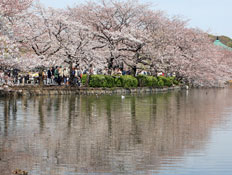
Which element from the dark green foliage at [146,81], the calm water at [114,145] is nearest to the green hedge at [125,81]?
the dark green foliage at [146,81]

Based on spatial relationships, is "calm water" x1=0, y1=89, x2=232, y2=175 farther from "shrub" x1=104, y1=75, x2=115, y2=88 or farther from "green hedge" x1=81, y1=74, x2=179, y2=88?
"shrub" x1=104, y1=75, x2=115, y2=88

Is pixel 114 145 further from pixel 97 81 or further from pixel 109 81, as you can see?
pixel 109 81

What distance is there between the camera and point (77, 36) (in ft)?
136

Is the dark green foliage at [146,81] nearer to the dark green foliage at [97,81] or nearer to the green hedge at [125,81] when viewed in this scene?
the green hedge at [125,81]

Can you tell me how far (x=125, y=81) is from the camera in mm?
44812

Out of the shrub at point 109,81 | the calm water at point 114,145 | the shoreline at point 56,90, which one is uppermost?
the shrub at point 109,81

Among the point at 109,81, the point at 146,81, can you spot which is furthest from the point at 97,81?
the point at 146,81

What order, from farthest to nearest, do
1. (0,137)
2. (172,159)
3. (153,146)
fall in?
(0,137), (153,146), (172,159)

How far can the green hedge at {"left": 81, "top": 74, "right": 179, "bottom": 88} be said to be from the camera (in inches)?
1592

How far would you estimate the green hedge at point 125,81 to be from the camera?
40.4 meters

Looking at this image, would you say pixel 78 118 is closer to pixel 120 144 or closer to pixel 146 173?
pixel 120 144

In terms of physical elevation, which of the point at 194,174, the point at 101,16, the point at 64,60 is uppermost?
the point at 101,16

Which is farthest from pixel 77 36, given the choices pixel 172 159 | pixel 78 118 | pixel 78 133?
pixel 172 159

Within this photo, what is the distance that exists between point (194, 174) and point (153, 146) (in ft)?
10.2
